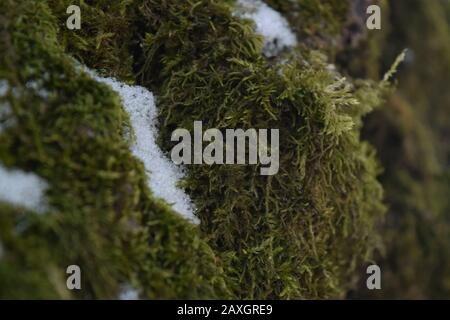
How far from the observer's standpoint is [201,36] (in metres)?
1.58

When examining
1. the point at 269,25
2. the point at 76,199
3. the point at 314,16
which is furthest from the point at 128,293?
the point at 314,16

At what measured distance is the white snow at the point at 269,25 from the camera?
171cm

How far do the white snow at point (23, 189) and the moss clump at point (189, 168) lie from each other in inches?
0.9

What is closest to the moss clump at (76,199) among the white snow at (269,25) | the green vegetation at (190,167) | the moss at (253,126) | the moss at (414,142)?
the green vegetation at (190,167)

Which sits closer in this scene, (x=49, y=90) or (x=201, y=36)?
(x=49, y=90)

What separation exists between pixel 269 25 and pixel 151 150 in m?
0.68

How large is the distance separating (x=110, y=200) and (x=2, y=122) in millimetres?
312

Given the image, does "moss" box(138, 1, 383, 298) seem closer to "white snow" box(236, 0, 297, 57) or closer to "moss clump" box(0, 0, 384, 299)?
"moss clump" box(0, 0, 384, 299)

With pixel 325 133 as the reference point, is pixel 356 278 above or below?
below

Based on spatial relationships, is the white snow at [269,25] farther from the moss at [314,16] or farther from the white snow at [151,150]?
the white snow at [151,150]

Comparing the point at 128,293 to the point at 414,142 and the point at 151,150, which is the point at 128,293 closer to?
the point at 151,150

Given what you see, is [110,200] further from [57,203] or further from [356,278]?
[356,278]

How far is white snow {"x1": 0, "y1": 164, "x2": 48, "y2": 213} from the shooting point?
3.53 feet
